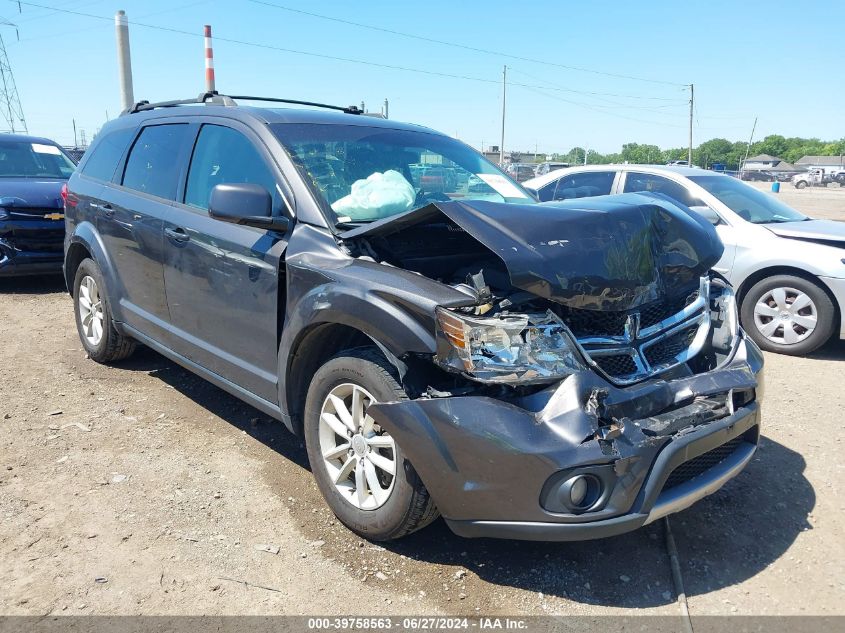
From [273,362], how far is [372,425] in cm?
75

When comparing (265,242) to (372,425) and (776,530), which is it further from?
(776,530)

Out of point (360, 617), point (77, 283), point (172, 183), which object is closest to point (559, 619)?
point (360, 617)

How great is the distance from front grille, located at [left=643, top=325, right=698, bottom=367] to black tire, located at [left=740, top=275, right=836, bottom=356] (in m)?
3.53

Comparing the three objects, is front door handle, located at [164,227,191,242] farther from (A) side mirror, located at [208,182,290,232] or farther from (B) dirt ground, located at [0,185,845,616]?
(B) dirt ground, located at [0,185,845,616]

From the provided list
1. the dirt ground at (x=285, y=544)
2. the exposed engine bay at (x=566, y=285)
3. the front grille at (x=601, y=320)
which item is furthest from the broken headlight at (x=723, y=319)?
the dirt ground at (x=285, y=544)

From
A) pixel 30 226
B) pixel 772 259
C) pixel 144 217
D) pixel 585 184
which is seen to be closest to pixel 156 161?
pixel 144 217

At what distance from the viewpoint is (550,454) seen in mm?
2312

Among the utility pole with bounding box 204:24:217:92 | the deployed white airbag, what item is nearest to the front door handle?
the deployed white airbag

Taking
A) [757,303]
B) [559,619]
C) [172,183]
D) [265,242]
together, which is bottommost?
[559,619]

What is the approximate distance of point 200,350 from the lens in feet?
12.6

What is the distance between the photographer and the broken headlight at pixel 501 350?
2.42m

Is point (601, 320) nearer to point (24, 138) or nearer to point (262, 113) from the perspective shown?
point (262, 113)

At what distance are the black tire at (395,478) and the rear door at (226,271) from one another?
369mm

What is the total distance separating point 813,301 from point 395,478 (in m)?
4.83
